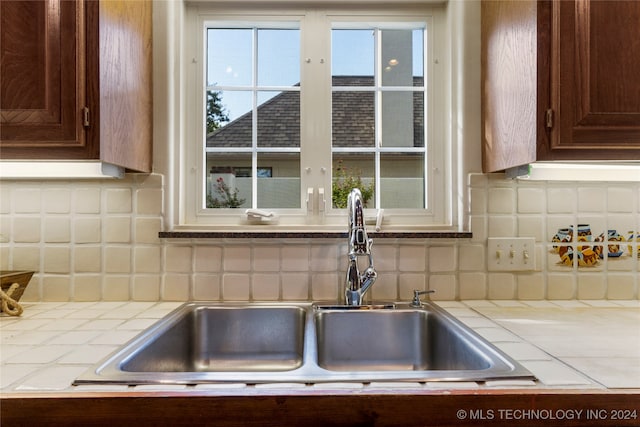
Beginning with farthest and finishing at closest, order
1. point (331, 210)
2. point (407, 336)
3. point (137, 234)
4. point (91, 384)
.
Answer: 1. point (331, 210)
2. point (137, 234)
3. point (407, 336)
4. point (91, 384)

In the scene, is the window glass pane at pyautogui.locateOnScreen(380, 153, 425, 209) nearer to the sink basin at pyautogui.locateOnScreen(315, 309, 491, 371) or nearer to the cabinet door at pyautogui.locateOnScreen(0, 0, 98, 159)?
the sink basin at pyautogui.locateOnScreen(315, 309, 491, 371)

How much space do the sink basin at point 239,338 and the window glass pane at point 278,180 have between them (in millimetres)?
434

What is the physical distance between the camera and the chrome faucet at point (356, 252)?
1.22 meters

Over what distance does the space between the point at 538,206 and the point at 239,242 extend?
1094 mm

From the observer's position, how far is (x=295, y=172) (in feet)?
4.99

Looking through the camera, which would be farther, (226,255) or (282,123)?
(282,123)

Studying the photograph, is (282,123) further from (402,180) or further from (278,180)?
(402,180)

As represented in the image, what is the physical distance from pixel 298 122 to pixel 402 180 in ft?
1.57

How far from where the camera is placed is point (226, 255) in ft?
4.46

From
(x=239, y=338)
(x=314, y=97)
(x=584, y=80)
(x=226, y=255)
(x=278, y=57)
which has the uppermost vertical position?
(x=278, y=57)

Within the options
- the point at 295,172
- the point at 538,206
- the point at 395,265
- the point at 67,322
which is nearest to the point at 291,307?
the point at 395,265

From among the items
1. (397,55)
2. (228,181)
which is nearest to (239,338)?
(228,181)

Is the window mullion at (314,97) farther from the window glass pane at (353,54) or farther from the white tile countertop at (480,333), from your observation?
the white tile countertop at (480,333)

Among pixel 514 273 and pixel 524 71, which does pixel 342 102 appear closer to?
pixel 524 71
